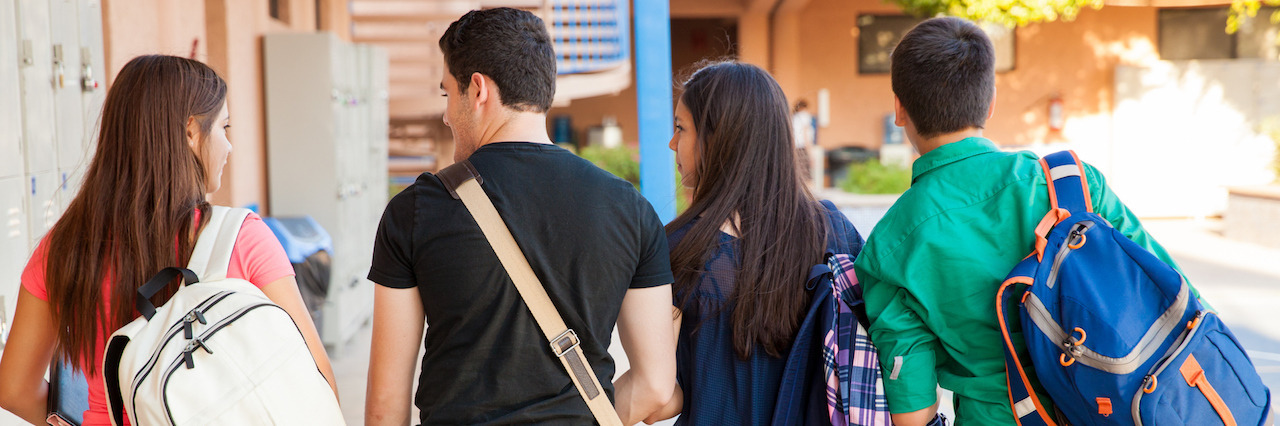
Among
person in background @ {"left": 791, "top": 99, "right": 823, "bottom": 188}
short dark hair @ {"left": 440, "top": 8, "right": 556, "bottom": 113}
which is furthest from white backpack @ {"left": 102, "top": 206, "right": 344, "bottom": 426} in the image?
person in background @ {"left": 791, "top": 99, "right": 823, "bottom": 188}

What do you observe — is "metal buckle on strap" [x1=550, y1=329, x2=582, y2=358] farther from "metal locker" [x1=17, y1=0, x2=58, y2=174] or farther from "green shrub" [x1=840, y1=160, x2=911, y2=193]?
"green shrub" [x1=840, y1=160, x2=911, y2=193]

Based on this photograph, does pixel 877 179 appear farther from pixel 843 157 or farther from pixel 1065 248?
pixel 1065 248

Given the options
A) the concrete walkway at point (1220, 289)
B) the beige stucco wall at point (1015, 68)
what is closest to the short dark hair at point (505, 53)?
the concrete walkway at point (1220, 289)

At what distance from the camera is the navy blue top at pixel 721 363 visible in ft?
5.96

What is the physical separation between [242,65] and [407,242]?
13.6ft

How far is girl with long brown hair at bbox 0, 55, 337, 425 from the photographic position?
152 cm

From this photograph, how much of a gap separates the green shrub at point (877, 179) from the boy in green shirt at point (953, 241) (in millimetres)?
7968

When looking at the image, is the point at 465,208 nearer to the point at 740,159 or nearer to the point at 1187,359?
the point at 740,159

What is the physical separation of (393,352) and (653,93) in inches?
151

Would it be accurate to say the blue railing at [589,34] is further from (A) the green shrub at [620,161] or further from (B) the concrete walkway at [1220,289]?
(B) the concrete walkway at [1220,289]

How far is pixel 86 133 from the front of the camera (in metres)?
3.44

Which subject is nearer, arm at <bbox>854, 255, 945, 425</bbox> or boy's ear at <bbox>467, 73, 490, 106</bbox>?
boy's ear at <bbox>467, 73, 490, 106</bbox>

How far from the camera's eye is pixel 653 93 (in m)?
5.20

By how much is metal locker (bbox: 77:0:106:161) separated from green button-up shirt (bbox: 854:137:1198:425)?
2.92 m
